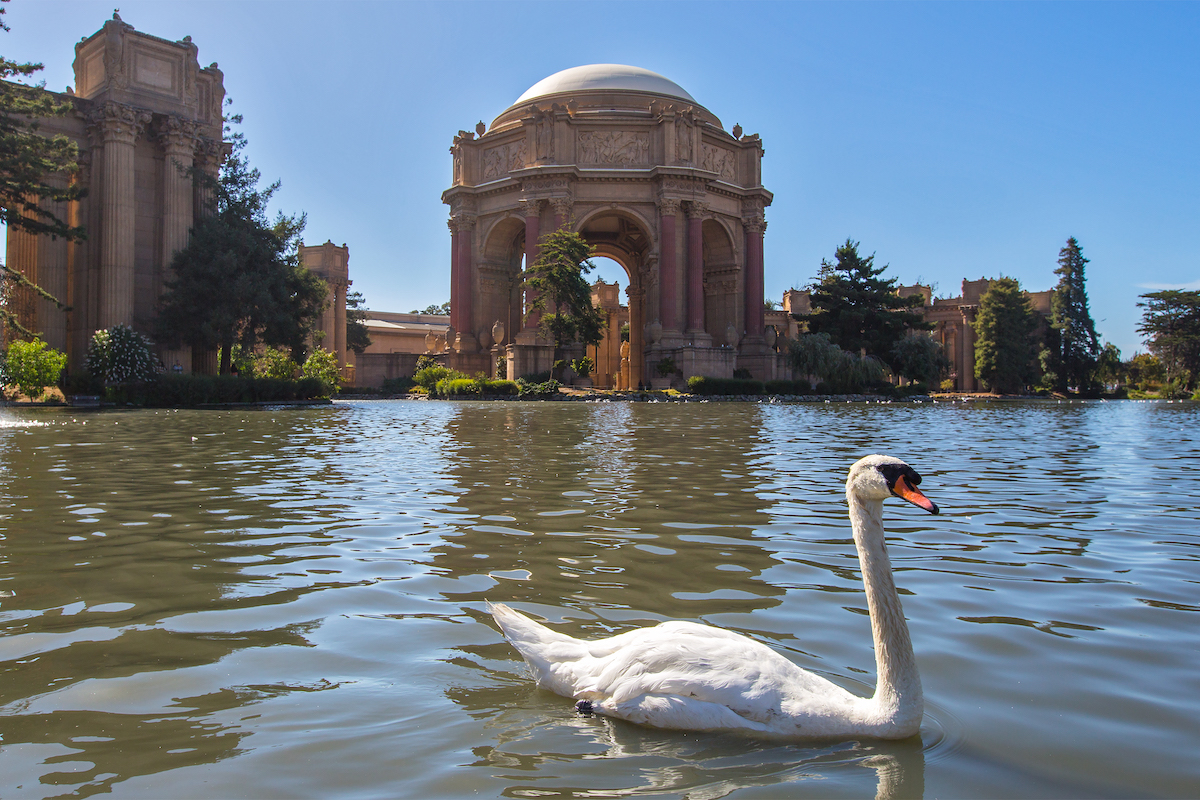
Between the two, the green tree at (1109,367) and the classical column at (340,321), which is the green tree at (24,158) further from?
the green tree at (1109,367)

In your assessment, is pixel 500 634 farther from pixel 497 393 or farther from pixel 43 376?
pixel 497 393

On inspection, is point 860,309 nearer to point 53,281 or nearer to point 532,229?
point 532,229

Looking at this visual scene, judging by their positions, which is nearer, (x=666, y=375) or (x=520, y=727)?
(x=520, y=727)

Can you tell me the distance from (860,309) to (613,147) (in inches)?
722

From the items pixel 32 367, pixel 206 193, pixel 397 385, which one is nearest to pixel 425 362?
pixel 397 385

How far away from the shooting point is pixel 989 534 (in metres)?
5.90

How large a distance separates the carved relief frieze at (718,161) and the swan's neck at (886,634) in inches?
1856

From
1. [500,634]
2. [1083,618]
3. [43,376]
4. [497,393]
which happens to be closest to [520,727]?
[500,634]

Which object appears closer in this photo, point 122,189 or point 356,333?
point 122,189

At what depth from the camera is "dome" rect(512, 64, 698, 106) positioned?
49.0 m

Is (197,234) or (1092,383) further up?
(197,234)

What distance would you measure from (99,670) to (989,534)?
18.1 ft

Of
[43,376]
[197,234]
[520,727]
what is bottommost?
[520,727]

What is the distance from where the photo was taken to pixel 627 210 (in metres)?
46.8
